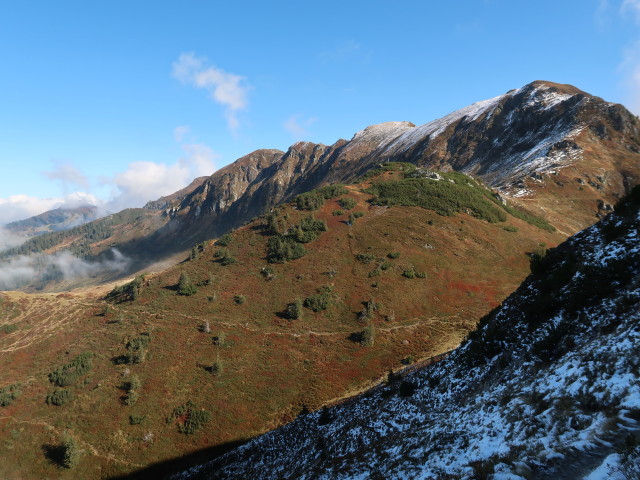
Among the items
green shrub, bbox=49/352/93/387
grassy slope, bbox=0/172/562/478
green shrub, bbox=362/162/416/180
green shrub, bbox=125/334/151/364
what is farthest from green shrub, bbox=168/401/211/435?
green shrub, bbox=362/162/416/180

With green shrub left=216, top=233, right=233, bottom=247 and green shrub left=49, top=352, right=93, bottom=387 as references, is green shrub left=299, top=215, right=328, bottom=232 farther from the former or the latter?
green shrub left=49, top=352, right=93, bottom=387

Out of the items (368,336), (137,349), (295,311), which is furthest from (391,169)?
(137,349)

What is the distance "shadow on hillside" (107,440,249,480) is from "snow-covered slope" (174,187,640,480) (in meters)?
4.16

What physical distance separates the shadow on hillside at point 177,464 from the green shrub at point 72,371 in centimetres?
1265

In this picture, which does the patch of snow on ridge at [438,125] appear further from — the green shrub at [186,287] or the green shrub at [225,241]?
the green shrub at [186,287]

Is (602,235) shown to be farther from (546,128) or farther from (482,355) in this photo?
(546,128)

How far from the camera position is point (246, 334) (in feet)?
126

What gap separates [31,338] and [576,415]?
5284 centimetres

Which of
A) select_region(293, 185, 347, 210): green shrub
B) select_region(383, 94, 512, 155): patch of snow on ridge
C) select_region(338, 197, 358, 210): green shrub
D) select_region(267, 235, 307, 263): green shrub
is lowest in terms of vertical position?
select_region(267, 235, 307, 263): green shrub

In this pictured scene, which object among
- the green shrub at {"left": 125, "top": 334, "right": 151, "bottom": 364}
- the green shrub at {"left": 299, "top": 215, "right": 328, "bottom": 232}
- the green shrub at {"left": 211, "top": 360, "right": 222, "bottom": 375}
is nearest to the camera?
the green shrub at {"left": 211, "top": 360, "right": 222, "bottom": 375}

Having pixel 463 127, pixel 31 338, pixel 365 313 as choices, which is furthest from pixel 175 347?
pixel 463 127

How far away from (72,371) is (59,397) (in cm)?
316

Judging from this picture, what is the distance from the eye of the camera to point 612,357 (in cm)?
910

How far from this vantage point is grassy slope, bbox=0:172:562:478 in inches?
1105
